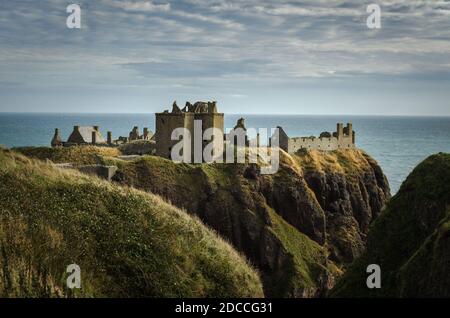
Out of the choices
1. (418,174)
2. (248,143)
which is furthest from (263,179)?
(418,174)

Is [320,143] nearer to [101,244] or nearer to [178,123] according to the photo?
[178,123]

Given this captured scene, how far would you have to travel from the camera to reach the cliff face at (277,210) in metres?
72.5

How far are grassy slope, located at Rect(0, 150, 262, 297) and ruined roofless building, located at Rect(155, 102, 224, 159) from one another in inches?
1931

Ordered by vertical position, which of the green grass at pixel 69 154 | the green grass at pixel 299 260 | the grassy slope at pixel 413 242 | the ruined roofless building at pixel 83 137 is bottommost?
the green grass at pixel 299 260

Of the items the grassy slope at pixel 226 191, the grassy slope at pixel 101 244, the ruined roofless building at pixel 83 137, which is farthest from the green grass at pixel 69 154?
the grassy slope at pixel 101 244

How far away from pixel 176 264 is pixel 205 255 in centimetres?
193

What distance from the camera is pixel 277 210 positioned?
272 feet

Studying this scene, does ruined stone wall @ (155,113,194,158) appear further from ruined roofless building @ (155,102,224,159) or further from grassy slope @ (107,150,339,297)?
grassy slope @ (107,150,339,297)

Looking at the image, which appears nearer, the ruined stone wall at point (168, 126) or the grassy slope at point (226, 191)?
the grassy slope at point (226, 191)

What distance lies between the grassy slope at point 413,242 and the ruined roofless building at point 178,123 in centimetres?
4099

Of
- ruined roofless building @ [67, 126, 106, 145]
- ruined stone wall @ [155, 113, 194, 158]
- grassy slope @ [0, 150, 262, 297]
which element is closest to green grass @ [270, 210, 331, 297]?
ruined stone wall @ [155, 113, 194, 158]

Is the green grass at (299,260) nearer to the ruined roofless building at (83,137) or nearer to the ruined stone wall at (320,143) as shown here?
the ruined stone wall at (320,143)

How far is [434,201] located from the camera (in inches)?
1521

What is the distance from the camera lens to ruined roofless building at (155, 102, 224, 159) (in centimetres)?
7956
